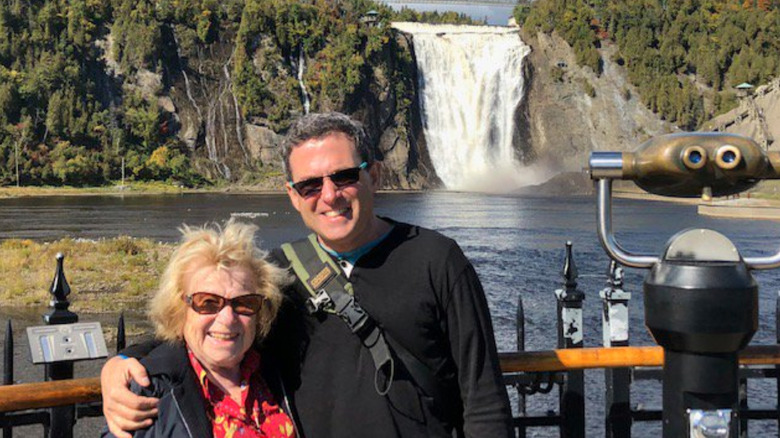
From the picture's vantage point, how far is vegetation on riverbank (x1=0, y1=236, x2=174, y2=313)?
17172 mm

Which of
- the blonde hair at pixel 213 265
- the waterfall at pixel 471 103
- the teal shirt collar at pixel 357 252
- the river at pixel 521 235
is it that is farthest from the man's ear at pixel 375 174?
the waterfall at pixel 471 103

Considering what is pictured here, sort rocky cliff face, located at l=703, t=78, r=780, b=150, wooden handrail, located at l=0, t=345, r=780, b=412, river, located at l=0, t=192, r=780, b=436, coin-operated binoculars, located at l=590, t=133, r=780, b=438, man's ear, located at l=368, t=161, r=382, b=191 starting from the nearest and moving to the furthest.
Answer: coin-operated binoculars, located at l=590, t=133, r=780, b=438 < man's ear, located at l=368, t=161, r=382, b=191 < wooden handrail, located at l=0, t=345, r=780, b=412 < river, located at l=0, t=192, r=780, b=436 < rocky cliff face, located at l=703, t=78, r=780, b=150

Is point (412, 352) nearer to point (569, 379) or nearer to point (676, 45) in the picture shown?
point (569, 379)

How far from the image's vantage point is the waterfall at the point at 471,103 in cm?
8181

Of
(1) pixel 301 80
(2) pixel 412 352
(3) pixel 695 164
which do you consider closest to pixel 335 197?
(2) pixel 412 352

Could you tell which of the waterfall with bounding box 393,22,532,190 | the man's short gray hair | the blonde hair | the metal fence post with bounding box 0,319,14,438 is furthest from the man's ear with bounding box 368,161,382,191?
the waterfall with bounding box 393,22,532,190

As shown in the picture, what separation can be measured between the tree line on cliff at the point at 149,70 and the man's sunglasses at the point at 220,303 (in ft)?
266

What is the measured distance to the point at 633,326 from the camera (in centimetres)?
1464

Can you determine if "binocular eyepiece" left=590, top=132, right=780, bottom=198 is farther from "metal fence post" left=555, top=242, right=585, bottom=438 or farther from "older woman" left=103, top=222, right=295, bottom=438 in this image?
"metal fence post" left=555, top=242, right=585, bottom=438

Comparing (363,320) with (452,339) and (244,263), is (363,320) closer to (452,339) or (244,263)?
(452,339)

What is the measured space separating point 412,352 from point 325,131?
79 cm

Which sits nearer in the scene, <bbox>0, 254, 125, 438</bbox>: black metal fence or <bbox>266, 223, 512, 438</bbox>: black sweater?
<bbox>266, 223, 512, 438</bbox>: black sweater

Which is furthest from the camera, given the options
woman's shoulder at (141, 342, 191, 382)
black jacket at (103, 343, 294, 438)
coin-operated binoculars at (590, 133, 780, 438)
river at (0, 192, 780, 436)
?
river at (0, 192, 780, 436)

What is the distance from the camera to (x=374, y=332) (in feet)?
8.16
